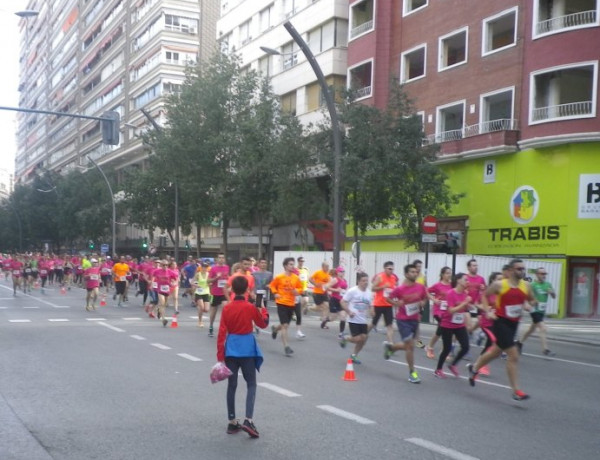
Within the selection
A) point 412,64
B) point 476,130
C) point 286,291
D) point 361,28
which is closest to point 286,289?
Result: point 286,291

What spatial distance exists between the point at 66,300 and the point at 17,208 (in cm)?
6174

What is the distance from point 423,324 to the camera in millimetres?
22250

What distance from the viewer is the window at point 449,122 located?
30500 millimetres

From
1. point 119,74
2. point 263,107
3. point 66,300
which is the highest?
point 119,74

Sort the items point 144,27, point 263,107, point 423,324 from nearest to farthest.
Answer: point 423,324
point 263,107
point 144,27

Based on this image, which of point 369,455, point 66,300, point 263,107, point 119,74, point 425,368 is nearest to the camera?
point 369,455

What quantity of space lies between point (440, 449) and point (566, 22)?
2245 centimetres

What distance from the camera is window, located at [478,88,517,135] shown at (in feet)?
91.1

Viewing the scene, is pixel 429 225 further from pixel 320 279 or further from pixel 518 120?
pixel 518 120

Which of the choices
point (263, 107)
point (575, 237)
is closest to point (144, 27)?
point (263, 107)

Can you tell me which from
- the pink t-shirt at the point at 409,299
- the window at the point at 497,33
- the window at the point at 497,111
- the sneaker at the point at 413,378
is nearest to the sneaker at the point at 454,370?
the sneaker at the point at 413,378

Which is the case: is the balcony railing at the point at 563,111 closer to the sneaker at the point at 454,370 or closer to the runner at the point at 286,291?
the runner at the point at 286,291

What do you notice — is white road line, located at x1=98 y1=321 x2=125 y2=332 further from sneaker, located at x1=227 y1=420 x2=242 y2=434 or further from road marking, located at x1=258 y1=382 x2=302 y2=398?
sneaker, located at x1=227 y1=420 x2=242 y2=434

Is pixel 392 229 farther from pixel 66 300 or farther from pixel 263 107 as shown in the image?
pixel 66 300
